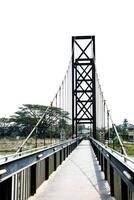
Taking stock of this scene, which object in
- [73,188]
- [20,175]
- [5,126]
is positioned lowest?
[73,188]

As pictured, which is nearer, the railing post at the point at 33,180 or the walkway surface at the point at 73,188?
the walkway surface at the point at 73,188

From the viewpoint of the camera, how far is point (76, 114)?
163 ft

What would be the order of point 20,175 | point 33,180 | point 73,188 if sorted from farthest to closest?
point 73,188, point 33,180, point 20,175

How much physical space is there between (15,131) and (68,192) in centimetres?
Result: 7600

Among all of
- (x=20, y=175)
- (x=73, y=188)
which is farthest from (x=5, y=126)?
(x=20, y=175)

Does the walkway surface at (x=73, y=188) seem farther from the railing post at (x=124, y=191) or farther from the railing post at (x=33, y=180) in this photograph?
the railing post at (x=124, y=191)

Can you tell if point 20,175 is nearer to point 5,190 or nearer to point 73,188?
point 5,190

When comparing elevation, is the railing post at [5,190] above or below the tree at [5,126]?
below

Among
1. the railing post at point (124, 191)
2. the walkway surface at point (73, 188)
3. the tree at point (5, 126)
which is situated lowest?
the walkway surface at point (73, 188)

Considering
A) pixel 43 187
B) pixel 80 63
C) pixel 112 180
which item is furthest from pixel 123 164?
pixel 80 63

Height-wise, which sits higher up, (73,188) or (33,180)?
(33,180)

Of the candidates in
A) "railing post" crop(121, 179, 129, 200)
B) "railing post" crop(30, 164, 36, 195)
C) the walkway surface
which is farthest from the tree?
"railing post" crop(121, 179, 129, 200)

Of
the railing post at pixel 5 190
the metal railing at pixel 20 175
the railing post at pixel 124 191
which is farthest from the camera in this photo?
the railing post at pixel 124 191

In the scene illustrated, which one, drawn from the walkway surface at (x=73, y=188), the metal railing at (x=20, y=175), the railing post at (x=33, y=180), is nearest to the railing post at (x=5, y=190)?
the metal railing at (x=20, y=175)
